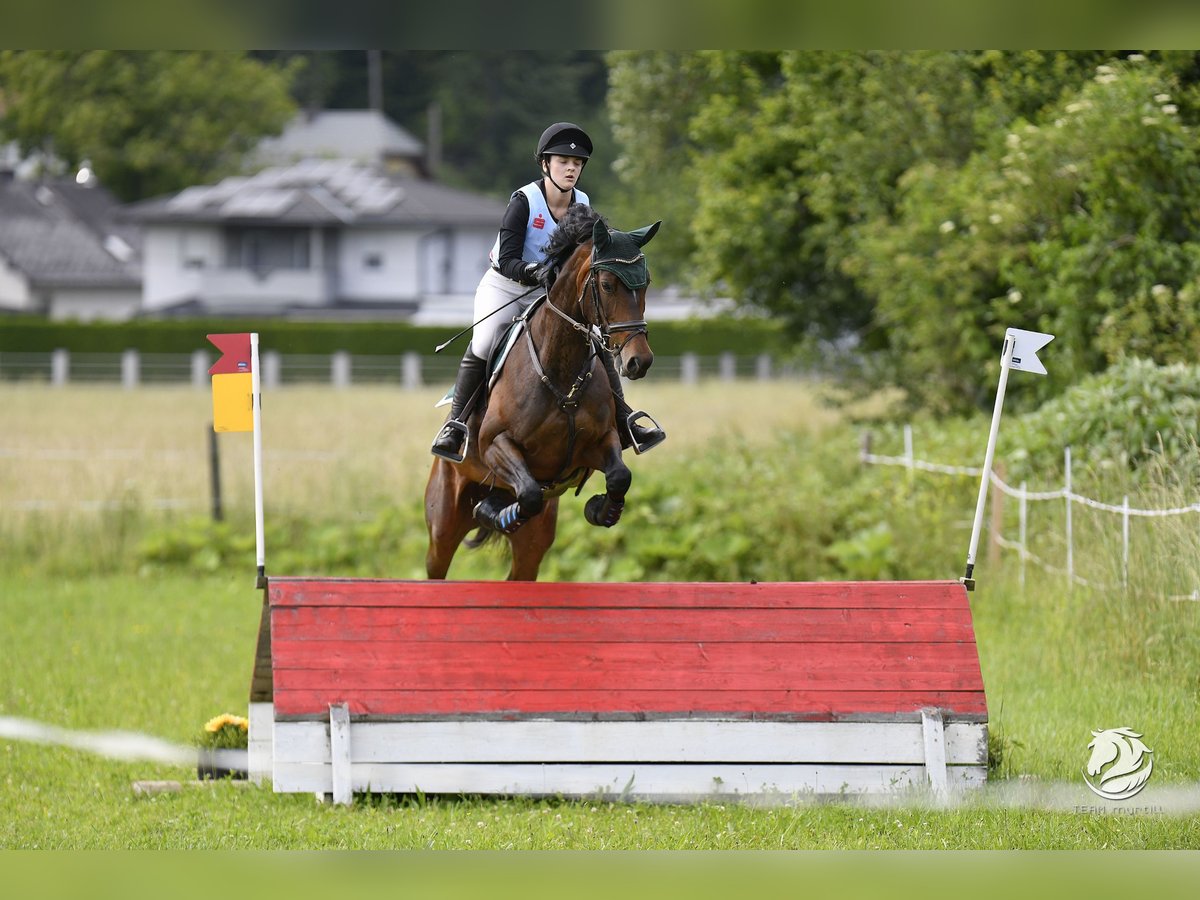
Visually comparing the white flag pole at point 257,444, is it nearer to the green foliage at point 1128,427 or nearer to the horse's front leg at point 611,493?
the horse's front leg at point 611,493

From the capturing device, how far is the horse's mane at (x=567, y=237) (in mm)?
5871

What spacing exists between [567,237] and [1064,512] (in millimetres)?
4870

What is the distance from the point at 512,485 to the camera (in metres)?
6.09

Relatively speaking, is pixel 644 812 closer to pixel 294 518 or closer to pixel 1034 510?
pixel 1034 510

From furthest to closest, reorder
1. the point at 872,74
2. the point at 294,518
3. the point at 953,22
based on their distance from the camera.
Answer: the point at 872,74 → the point at 294,518 → the point at 953,22

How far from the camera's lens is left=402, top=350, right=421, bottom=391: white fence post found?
3070 cm

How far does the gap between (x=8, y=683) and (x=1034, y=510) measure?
21.9 ft

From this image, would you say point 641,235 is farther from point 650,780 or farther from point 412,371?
point 412,371

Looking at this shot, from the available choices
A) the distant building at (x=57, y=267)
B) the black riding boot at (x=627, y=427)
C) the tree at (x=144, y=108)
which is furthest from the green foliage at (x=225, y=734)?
the distant building at (x=57, y=267)

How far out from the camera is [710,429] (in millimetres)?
20219

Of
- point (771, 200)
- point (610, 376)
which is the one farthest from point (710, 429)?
point (610, 376)

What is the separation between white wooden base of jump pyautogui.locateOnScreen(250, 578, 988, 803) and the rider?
0.91 m

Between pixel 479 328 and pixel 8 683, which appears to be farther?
pixel 8 683

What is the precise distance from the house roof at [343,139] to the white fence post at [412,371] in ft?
45.0
